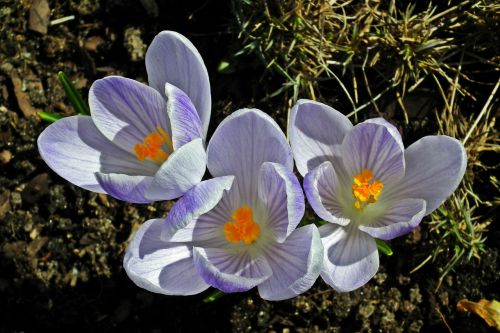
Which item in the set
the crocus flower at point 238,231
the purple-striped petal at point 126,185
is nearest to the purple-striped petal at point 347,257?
the crocus flower at point 238,231

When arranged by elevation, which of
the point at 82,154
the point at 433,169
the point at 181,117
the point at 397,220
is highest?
the point at 181,117

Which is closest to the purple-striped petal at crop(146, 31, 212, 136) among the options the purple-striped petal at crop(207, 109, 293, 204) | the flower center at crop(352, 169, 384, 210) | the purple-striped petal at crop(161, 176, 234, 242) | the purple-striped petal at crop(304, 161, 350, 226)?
the purple-striped petal at crop(207, 109, 293, 204)

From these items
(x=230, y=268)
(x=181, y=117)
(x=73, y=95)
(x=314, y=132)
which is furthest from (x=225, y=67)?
(x=230, y=268)

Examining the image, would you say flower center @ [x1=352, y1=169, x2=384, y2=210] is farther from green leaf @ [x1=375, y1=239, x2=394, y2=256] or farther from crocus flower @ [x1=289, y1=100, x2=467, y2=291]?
green leaf @ [x1=375, y1=239, x2=394, y2=256]

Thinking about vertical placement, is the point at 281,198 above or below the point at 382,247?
above

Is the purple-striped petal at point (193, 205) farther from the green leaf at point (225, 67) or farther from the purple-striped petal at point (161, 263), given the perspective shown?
the green leaf at point (225, 67)

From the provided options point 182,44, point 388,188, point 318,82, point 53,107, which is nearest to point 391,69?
point 318,82

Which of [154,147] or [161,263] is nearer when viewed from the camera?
[161,263]

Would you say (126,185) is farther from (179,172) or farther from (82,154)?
(82,154)
